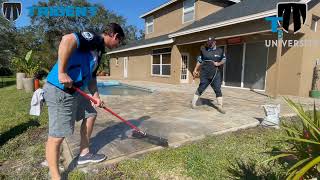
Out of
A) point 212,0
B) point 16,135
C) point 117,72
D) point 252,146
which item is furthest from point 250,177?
point 117,72

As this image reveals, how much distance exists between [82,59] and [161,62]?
16024 mm

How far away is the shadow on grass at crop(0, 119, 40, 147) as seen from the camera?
447 centimetres

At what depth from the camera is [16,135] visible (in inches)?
183

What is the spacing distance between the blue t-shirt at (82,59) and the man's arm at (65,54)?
3.1 inches

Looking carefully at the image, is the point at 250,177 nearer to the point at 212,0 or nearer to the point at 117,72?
the point at 212,0

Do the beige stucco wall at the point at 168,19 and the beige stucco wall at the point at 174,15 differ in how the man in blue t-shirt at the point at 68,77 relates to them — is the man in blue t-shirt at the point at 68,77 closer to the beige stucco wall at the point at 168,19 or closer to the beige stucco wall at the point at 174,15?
the beige stucco wall at the point at 174,15

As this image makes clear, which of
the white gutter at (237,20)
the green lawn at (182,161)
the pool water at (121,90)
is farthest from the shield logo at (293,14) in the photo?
the green lawn at (182,161)

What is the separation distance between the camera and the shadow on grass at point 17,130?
14.7 ft

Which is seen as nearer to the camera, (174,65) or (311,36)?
(311,36)

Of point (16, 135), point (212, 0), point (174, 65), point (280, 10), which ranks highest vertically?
point (212, 0)

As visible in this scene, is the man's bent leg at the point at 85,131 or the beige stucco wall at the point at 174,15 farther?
the beige stucco wall at the point at 174,15

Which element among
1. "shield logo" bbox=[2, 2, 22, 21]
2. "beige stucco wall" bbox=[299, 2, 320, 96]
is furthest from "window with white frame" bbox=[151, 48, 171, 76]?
"shield logo" bbox=[2, 2, 22, 21]

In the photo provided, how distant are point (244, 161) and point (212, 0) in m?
16.0

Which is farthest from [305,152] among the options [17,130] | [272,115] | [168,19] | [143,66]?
[143,66]
